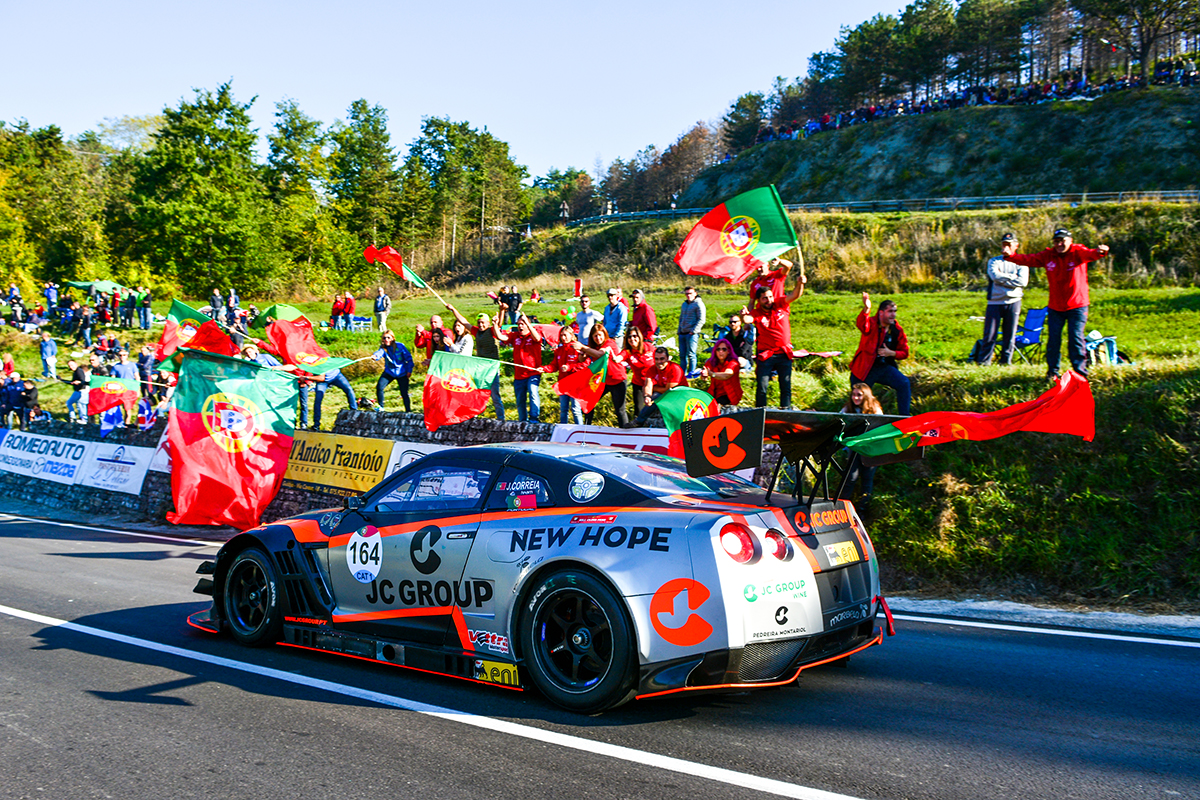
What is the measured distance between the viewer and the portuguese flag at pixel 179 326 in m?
16.3

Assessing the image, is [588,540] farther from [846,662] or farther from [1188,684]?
[1188,684]

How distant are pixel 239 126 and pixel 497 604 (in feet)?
185

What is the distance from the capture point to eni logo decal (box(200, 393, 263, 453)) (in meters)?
11.6

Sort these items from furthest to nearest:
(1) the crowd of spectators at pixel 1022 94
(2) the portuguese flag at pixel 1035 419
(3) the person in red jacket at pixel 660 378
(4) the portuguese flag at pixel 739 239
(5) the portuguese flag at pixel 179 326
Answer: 1. (1) the crowd of spectators at pixel 1022 94
2. (5) the portuguese flag at pixel 179 326
3. (3) the person in red jacket at pixel 660 378
4. (4) the portuguese flag at pixel 739 239
5. (2) the portuguese flag at pixel 1035 419

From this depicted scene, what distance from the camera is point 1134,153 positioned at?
4759 cm

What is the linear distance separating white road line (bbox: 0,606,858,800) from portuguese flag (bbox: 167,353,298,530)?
226 inches

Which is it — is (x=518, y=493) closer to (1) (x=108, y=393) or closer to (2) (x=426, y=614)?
(2) (x=426, y=614)

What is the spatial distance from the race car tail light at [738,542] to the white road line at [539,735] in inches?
39.1

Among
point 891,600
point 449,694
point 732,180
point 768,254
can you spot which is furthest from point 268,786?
point 732,180

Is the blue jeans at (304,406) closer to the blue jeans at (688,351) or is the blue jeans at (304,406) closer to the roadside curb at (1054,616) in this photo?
the blue jeans at (688,351)

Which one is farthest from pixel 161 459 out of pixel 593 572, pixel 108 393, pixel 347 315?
pixel 347 315

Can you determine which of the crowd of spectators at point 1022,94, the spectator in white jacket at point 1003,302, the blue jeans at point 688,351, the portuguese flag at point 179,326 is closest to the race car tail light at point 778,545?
the spectator in white jacket at point 1003,302

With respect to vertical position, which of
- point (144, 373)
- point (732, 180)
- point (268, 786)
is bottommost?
point (268, 786)

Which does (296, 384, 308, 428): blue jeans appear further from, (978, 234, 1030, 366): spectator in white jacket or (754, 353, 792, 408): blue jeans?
(978, 234, 1030, 366): spectator in white jacket
